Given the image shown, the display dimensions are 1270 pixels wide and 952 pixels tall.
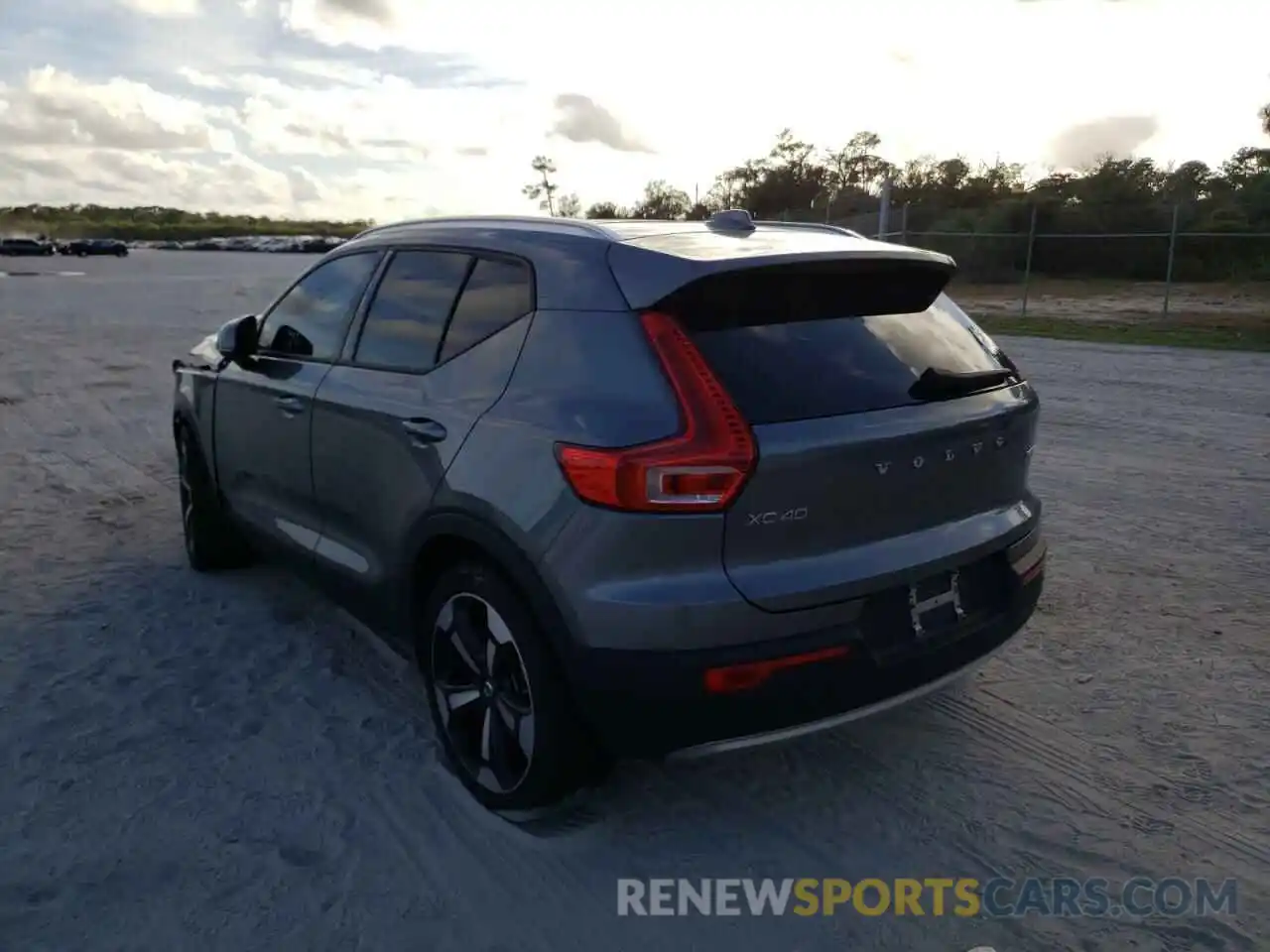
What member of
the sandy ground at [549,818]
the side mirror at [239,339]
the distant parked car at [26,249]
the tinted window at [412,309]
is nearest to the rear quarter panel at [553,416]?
the tinted window at [412,309]

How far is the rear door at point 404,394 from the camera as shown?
323 centimetres

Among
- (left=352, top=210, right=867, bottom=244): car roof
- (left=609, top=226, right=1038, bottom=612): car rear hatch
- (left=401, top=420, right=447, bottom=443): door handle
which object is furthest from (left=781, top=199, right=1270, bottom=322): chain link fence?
(left=401, top=420, right=447, bottom=443): door handle

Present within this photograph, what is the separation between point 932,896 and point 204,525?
153 inches

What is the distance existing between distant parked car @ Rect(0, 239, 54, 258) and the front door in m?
67.7

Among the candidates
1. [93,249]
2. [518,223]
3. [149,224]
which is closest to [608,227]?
[518,223]

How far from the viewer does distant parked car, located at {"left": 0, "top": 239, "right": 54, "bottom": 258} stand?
207 ft

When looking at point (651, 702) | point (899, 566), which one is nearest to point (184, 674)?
point (651, 702)

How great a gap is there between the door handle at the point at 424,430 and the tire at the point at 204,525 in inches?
83.0

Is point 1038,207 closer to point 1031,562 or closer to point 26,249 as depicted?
point 1031,562

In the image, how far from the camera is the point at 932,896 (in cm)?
284

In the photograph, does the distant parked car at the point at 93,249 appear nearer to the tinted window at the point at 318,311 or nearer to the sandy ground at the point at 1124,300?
the sandy ground at the point at 1124,300

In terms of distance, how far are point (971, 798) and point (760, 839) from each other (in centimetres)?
70

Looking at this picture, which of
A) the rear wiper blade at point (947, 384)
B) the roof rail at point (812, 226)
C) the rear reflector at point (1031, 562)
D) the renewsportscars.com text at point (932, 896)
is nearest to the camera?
the renewsportscars.com text at point (932, 896)

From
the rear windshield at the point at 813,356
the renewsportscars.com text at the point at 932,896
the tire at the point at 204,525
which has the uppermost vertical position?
the rear windshield at the point at 813,356
